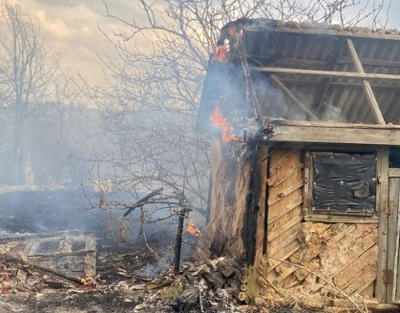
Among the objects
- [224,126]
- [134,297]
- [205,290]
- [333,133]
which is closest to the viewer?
[333,133]

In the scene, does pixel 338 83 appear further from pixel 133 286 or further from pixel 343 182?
pixel 133 286

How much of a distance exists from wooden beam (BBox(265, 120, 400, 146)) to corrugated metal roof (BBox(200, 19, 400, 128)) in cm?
126

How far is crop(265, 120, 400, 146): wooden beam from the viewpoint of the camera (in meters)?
6.07

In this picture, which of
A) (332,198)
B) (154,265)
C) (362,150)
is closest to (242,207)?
(332,198)

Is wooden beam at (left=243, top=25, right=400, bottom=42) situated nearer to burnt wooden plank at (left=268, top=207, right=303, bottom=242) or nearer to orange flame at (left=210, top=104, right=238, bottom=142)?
orange flame at (left=210, top=104, right=238, bottom=142)

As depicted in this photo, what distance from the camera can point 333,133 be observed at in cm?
620

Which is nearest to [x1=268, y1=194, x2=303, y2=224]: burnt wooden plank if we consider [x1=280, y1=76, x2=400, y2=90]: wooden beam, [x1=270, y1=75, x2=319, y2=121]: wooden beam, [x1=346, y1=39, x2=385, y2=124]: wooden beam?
[x1=346, y1=39, x2=385, y2=124]: wooden beam

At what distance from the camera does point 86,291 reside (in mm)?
7957

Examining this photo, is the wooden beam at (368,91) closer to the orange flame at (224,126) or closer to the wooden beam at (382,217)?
the wooden beam at (382,217)

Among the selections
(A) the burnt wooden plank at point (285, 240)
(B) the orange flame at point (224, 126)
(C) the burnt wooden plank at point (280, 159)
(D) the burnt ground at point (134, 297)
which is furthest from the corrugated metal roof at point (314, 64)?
(D) the burnt ground at point (134, 297)

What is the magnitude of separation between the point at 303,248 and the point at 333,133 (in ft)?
6.49

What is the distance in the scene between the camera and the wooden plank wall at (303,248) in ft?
22.1

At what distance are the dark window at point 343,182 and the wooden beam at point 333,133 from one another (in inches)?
18.7

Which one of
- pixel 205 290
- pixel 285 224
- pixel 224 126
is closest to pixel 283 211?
pixel 285 224
